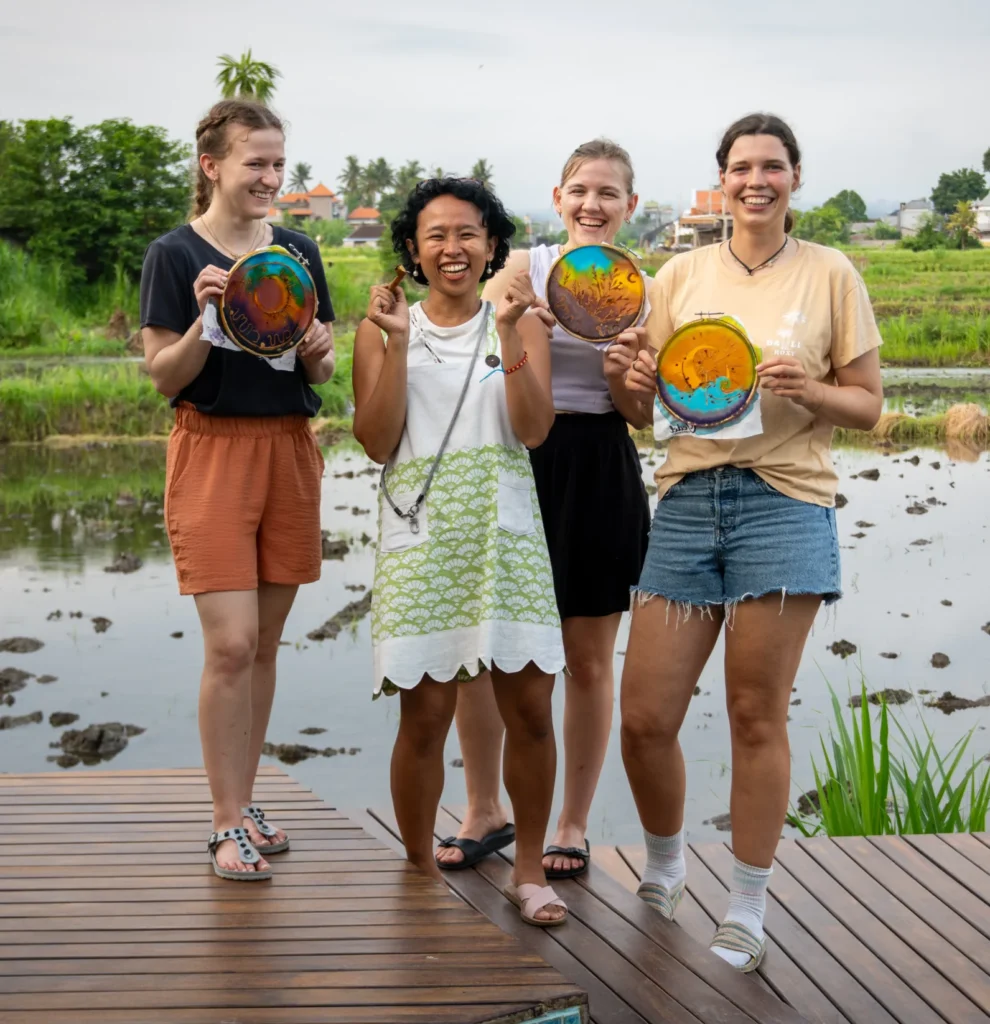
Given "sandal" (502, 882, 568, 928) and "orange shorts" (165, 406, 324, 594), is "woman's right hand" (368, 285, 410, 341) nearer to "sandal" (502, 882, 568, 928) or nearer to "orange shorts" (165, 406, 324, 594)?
"orange shorts" (165, 406, 324, 594)

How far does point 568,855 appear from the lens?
367cm

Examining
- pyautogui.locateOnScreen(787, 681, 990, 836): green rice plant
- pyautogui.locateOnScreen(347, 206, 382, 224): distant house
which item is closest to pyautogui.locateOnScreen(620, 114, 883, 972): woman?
pyautogui.locateOnScreen(787, 681, 990, 836): green rice plant

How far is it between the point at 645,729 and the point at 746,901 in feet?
1.49

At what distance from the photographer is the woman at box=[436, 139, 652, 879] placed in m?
3.56

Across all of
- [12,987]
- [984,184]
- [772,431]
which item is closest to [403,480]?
[772,431]

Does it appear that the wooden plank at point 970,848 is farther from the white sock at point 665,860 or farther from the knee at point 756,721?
the knee at point 756,721

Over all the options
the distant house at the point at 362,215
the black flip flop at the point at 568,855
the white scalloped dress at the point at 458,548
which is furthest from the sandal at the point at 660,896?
the distant house at the point at 362,215

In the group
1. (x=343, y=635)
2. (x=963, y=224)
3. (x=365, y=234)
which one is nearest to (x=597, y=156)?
(x=343, y=635)

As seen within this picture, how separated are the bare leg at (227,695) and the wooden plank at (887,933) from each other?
57.9 inches

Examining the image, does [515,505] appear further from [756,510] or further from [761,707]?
[761,707]

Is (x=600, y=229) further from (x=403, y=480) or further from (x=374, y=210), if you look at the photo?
(x=374, y=210)

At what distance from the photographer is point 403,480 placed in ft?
10.7

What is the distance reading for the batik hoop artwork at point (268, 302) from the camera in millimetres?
3234

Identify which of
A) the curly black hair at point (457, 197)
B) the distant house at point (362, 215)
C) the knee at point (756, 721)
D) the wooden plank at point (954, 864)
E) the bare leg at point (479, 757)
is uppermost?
the distant house at point (362, 215)
